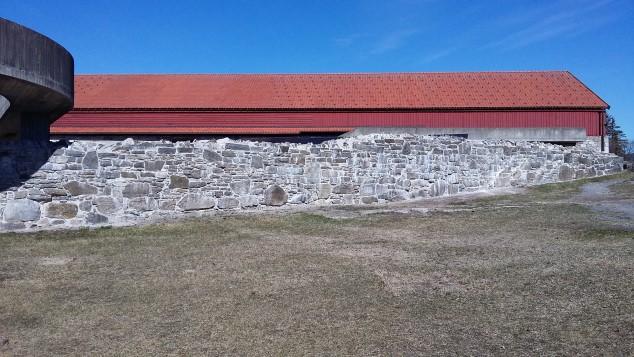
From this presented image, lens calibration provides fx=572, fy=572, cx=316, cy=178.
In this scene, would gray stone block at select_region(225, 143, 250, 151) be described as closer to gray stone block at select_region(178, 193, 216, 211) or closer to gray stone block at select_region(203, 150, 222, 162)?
gray stone block at select_region(203, 150, 222, 162)

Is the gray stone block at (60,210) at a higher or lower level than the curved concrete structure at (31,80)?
lower

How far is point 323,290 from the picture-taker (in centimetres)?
649

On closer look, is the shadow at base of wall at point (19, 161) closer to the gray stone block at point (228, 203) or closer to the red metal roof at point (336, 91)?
the gray stone block at point (228, 203)

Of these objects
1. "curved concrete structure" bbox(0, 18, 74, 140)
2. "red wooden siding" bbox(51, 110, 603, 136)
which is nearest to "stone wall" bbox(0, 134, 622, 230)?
"curved concrete structure" bbox(0, 18, 74, 140)

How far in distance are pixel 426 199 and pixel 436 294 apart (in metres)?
9.87

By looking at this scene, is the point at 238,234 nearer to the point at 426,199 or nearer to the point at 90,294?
the point at 90,294

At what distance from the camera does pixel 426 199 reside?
15883mm

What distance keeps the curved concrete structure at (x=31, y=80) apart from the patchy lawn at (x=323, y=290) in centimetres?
254

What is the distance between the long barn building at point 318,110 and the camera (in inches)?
1112

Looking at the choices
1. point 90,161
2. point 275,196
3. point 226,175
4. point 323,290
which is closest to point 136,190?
point 90,161

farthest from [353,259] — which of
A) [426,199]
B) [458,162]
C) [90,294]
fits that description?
[458,162]

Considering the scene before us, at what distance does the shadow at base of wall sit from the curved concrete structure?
778 millimetres

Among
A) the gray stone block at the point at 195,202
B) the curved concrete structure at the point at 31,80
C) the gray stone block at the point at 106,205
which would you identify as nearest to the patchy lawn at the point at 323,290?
the gray stone block at the point at 106,205

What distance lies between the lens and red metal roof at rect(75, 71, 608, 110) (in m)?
28.6
